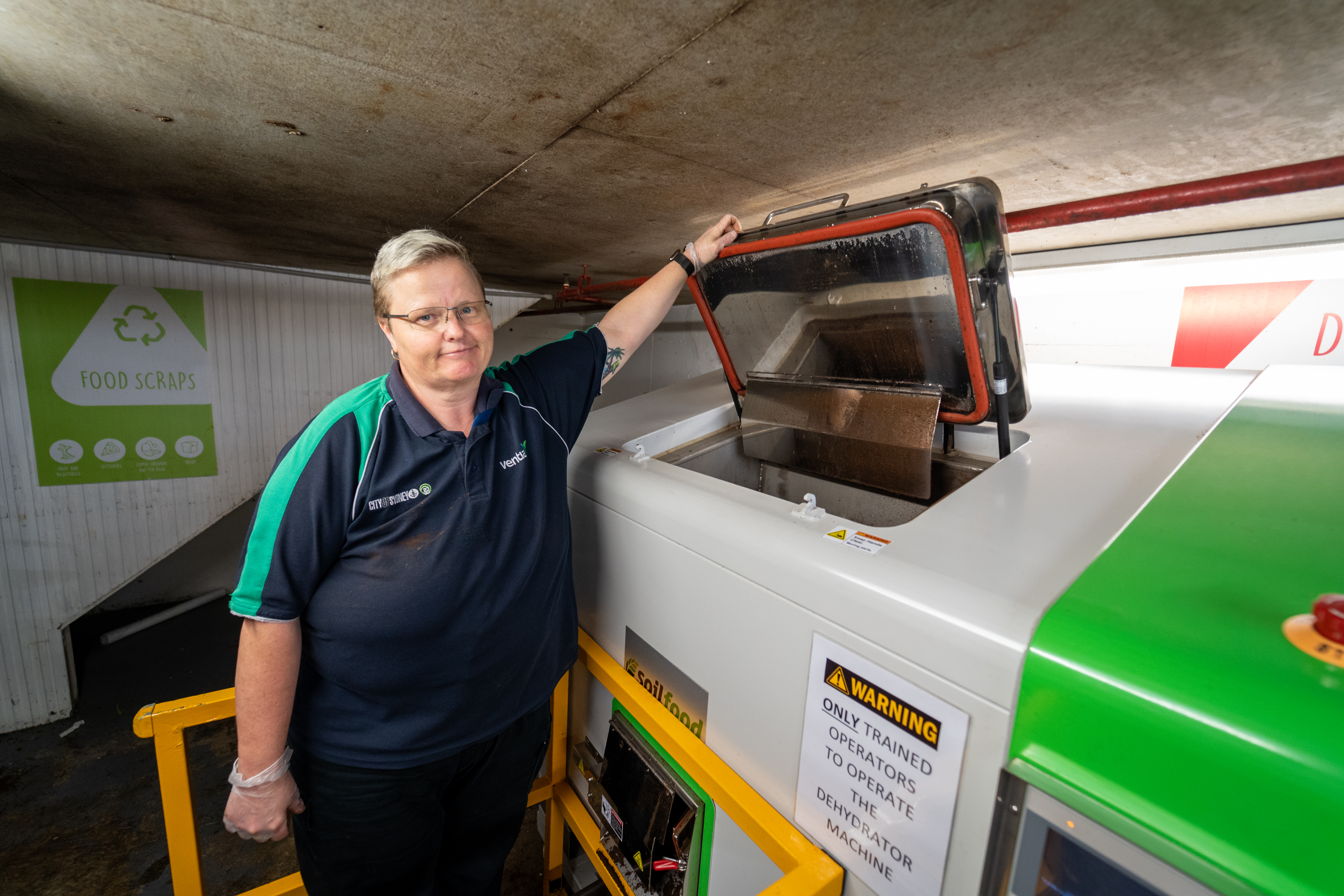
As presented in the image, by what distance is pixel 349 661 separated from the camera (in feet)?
3.35

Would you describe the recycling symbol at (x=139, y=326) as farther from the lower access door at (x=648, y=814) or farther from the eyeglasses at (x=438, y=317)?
the lower access door at (x=648, y=814)

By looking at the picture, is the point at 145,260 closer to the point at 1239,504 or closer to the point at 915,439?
the point at 915,439

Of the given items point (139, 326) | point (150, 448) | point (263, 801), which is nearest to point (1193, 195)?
point (263, 801)

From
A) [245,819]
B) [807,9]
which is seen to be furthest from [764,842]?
[807,9]

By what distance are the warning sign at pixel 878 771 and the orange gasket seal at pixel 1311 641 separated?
0.97 ft

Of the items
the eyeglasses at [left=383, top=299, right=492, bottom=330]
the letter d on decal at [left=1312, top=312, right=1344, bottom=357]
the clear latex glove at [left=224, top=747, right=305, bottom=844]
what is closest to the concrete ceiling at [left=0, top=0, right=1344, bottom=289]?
the letter d on decal at [left=1312, top=312, right=1344, bottom=357]

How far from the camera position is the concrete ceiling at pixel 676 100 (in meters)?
0.71

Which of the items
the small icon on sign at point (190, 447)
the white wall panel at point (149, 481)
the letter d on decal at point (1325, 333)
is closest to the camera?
the letter d on decal at point (1325, 333)

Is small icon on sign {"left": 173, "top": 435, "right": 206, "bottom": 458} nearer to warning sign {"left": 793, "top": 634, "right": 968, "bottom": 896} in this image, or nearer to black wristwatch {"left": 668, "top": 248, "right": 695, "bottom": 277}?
black wristwatch {"left": 668, "top": 248, "right": 695, "bottom": 277}

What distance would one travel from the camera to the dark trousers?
3.59 feet

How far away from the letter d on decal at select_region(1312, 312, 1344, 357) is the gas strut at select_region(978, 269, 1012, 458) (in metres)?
0.80

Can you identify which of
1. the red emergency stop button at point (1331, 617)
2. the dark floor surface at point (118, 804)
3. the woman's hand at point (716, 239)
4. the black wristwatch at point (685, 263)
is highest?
the woman's hand at point (716, 239)

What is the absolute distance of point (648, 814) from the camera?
118cm

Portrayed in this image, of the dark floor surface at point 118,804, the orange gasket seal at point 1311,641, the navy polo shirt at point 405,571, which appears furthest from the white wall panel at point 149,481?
the orange gasket seal at point 1311,641
